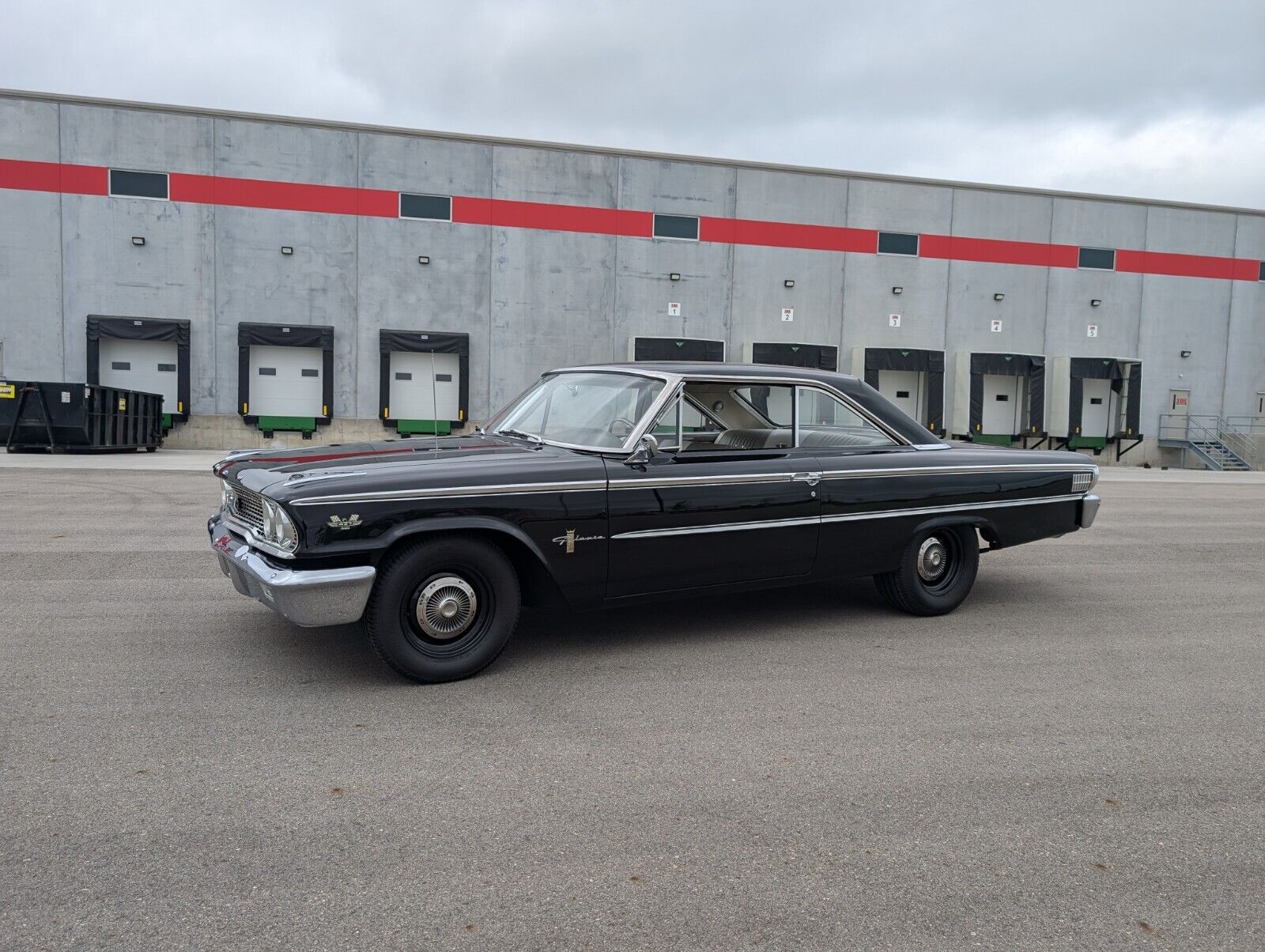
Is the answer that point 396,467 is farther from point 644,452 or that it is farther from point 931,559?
point 931,559

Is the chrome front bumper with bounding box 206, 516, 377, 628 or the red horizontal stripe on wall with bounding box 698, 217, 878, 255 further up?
the red horizontal stripe on wall with bounding box 698, 217, 878, 255

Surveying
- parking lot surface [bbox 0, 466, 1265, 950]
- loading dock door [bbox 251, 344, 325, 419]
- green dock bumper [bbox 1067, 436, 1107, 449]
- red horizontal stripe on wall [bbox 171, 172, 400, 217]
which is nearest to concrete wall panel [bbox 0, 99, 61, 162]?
red horizontal stripe on wall [bbox 171, 172, 400, 217]

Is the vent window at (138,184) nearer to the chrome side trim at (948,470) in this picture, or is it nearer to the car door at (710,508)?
the car door at (710,508)

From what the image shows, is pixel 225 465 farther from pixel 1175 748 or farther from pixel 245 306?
pixel 245 306

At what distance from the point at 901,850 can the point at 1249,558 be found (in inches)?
299

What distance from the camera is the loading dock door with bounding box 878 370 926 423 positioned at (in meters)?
25.8

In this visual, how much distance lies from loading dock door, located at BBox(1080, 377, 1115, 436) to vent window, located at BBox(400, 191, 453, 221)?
1813 cm

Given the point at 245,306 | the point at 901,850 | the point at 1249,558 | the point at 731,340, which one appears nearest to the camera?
the point at 901,850

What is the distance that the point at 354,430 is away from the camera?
2273 cm

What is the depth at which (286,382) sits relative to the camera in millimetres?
22297

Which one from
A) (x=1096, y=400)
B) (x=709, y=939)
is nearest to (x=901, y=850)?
(x=709, y=939)

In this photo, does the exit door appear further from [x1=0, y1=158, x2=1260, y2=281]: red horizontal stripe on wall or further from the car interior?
the car interior

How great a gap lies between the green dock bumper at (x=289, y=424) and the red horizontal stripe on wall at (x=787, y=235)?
10551 mm

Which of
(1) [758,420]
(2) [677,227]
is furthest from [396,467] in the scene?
(2) [677,227]
